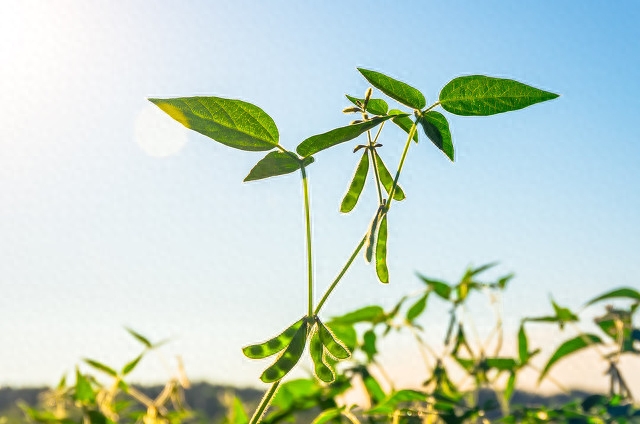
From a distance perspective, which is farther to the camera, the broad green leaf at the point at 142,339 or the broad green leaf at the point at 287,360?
the broad green leaf at the point at 142,339

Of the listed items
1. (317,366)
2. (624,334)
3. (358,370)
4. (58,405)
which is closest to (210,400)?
(58,405)

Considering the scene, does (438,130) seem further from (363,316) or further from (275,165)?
(363,316)

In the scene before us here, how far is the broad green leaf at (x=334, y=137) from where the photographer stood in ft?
1.63

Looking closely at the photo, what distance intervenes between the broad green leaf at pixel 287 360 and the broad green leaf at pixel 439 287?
99cm

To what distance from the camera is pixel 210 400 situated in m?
4.93

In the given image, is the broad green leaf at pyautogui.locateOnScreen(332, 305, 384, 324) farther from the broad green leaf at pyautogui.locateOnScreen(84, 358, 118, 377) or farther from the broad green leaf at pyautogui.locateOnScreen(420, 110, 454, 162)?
the broad green leaf at pyautogui.locateOnScreen(420, 110, 454, 162)

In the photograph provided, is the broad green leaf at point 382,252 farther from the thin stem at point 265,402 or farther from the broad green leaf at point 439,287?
the broad green leaf at point 439,287

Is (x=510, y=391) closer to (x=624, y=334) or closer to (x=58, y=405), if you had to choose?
(x=624, y=334)

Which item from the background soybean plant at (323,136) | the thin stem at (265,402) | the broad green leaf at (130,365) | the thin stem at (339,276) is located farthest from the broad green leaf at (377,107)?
the broad green leaf at (130,365)

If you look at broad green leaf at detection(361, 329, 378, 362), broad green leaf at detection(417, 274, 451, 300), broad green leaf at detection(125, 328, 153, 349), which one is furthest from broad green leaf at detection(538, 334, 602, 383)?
broad green leaf at detection(125, 328, 153, 349)

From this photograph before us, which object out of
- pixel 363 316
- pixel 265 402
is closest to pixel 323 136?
pixel 265 402

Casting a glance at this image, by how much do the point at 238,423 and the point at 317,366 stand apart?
0.95 m

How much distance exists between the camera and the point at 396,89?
0.55m

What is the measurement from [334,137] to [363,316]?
0.99m
